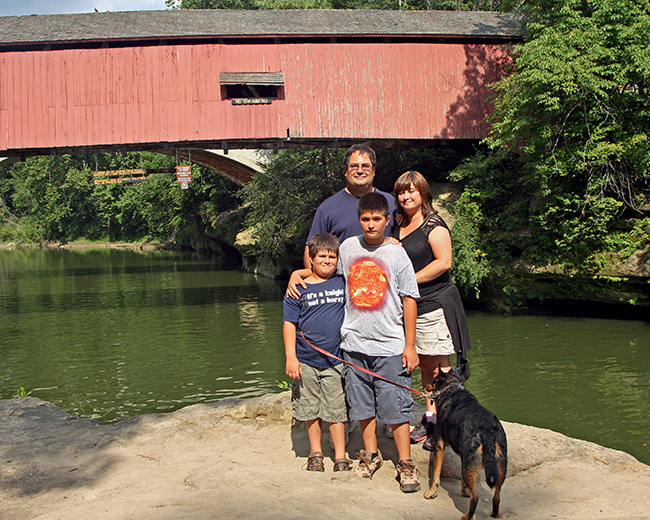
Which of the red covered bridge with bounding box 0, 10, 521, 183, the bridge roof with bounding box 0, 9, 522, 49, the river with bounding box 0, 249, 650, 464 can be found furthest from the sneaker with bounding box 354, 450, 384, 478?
the bridge roof with bounding box 0, 9, 522, 49

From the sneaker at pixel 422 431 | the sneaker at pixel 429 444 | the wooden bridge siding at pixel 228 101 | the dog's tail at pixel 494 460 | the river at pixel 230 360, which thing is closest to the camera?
the dog's tail at pixel 494 460

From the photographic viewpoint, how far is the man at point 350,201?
158 inches

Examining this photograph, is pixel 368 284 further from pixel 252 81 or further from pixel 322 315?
pixel 252 81

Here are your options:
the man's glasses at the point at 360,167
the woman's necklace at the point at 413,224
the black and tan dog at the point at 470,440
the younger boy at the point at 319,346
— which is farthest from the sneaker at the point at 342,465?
the man's glasses at the point at 360,167

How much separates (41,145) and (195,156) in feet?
32.0

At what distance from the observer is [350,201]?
4137mm

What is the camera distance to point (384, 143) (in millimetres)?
17188

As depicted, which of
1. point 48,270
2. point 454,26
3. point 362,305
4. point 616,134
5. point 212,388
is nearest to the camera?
point 362,305

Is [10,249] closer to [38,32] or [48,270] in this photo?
[48,270]

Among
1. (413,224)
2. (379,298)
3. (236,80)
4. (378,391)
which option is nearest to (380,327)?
(379,298)

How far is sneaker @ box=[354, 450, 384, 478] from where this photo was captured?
145 inches

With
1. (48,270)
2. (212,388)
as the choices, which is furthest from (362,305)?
(48,270)

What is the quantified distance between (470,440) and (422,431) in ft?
3.59

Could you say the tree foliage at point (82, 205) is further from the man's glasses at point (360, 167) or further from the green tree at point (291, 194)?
the man's glasses at point (360, 167)
